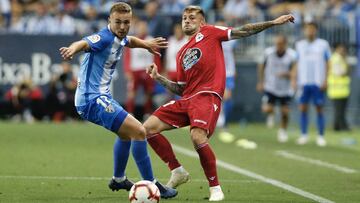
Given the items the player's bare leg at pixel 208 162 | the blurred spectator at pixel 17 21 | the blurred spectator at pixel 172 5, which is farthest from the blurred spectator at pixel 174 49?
the player's bare leg at pixel 208 162

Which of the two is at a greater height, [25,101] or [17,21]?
[17,21]

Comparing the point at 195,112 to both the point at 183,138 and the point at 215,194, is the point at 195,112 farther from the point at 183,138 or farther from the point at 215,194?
the point at 183,138

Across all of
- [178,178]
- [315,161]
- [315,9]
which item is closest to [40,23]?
[315,9]

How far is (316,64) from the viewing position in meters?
21.1

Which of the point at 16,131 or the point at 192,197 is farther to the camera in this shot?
the point at 16,131

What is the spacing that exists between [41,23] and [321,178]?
14.8 metres

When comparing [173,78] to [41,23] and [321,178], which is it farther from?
[321,178]

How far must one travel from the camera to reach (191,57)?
Answer: 11648mm

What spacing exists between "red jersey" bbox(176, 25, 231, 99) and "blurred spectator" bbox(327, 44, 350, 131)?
14429 mm

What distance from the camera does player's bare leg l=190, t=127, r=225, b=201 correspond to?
10.9 m

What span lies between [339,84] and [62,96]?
281 inches

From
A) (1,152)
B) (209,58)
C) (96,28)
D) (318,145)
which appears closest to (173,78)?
(96,28)

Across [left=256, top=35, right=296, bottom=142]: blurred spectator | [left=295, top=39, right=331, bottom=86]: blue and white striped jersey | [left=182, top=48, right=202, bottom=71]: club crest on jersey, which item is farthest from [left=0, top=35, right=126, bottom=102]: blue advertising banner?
[left=182, top=48, right=202, bottom=71]: club crest on jersey

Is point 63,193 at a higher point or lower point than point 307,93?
higher
